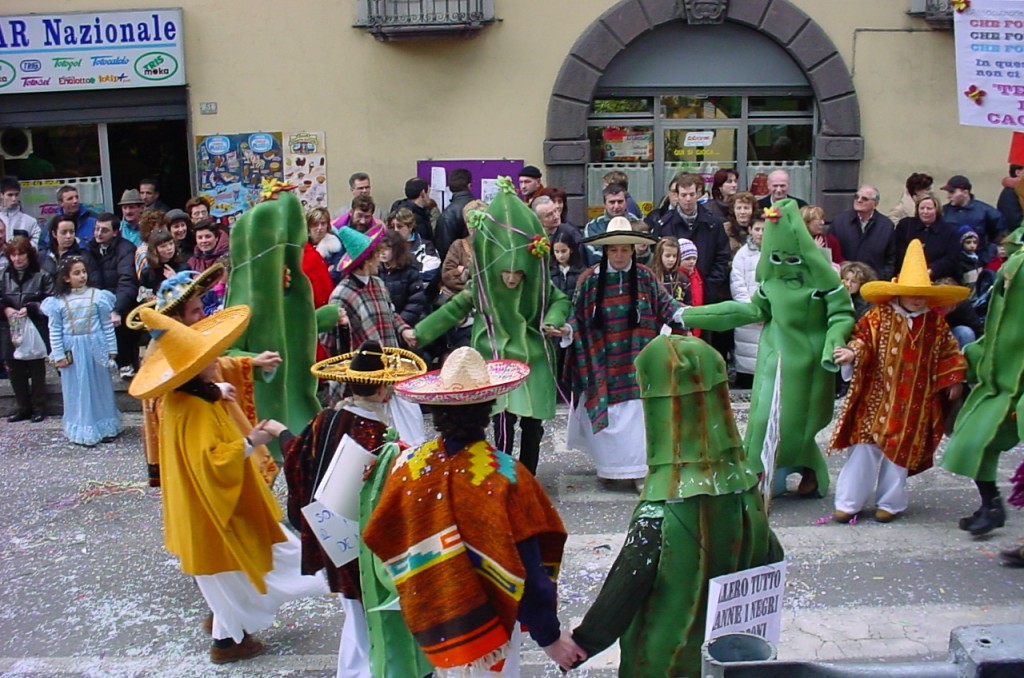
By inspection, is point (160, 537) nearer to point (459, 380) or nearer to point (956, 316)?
point (459, 380)

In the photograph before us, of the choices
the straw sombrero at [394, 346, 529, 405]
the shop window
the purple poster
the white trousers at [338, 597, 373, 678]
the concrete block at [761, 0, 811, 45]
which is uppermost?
the concrete block at [761, 0, 811, 45]

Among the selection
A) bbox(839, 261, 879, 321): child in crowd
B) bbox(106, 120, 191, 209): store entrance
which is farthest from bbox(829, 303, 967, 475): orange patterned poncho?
bbox(106, 120, 191, 209): store entrance

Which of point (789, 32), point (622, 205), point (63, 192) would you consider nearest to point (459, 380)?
point (622, 205)

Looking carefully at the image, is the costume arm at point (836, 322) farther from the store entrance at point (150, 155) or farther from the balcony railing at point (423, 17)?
the store entrance at point (150, 155)

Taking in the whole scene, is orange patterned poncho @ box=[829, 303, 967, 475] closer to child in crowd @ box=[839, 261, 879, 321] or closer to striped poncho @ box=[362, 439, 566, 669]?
child in crowd @ box=[839, 261, 879, 321]

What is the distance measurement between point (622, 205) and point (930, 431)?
382 cm

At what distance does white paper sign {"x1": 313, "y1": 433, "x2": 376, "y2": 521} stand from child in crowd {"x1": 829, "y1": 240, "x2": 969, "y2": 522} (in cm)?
355

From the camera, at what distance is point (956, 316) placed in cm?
929

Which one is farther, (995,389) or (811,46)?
(811,46)

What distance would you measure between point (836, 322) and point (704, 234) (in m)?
3.47

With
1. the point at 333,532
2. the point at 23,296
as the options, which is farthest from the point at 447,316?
the point at 23,296

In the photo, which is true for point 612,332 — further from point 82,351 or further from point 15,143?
point 15,143

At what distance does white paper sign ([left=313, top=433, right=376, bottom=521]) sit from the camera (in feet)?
13.5

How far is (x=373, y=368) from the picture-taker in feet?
15.0
